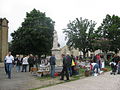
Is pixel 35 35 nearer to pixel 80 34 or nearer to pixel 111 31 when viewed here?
pixel 111 31

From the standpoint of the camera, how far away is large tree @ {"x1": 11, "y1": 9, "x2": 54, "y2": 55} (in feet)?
161

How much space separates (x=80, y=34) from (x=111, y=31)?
82.6 ft

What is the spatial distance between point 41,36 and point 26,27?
18.1ft

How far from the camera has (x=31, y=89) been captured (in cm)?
1102

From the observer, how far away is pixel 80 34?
248 feet

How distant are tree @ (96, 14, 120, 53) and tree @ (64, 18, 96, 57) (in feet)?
55.5

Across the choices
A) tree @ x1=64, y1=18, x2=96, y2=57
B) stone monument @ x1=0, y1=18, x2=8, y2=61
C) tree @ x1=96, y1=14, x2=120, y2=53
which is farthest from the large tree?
tree @ x1=64, y1=18, x2=96, y2=57

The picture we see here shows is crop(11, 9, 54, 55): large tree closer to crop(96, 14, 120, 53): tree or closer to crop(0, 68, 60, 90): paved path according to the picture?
crop(96, 14, 120, 53): tree

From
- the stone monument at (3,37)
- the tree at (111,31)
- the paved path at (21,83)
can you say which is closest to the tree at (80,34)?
the tree at (111,31)

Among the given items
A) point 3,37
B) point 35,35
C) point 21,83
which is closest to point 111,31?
point 35,35

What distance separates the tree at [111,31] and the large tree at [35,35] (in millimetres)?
11552

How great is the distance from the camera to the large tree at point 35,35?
4903cm

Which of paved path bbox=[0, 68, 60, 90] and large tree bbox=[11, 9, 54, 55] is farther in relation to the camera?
large tree bbox=[11, 9, 54, 55]

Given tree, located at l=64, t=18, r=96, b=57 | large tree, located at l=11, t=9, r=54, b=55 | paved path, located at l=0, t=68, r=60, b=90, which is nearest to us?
paved path, located at l=0, t=68, r=60, b=90
